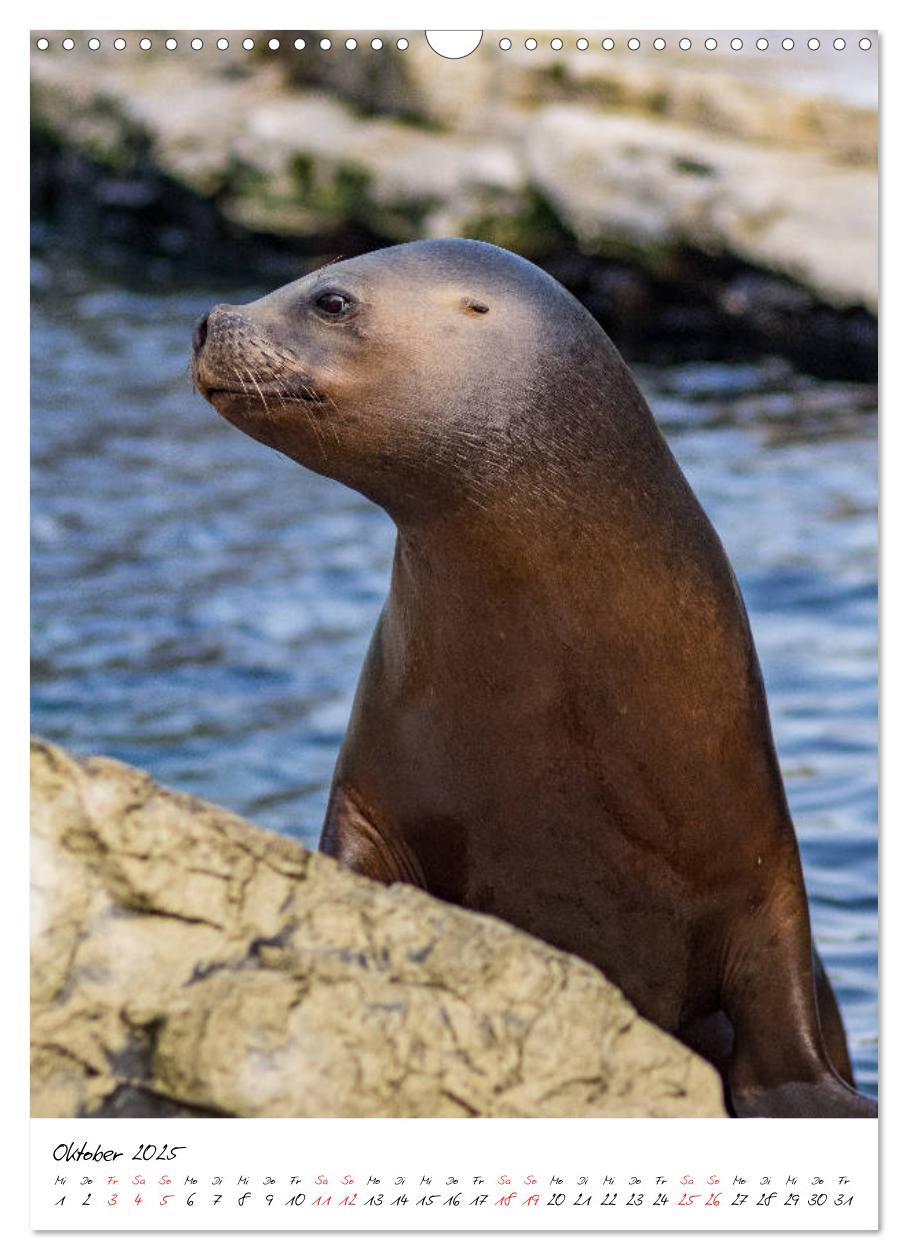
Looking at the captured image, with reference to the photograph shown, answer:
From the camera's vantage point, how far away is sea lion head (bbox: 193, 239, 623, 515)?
209 inches

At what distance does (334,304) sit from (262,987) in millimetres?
1795

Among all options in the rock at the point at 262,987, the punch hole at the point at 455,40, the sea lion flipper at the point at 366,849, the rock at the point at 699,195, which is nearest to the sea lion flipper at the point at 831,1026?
the sea lion flipper at the point at 366,849

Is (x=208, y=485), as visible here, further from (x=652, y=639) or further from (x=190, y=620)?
(x=652, y=639)

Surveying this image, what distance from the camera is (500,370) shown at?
17.9ft

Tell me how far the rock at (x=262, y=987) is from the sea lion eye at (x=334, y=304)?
1.35 metres

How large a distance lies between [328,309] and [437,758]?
111 centimetres

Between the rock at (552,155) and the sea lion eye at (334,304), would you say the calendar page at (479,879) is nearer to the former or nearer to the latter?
the sea lion eye at (334,304)

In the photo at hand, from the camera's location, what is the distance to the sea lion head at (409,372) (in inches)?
209

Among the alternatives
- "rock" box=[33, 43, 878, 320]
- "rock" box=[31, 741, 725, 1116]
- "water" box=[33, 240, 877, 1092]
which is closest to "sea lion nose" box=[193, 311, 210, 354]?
"rock" box=[31, 741, 725, 1116]

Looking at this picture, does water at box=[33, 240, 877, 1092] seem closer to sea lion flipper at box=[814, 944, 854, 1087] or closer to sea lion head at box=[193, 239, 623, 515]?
sea lion flipper at box=[814, 944, 854, 1087]

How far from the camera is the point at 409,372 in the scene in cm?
536
